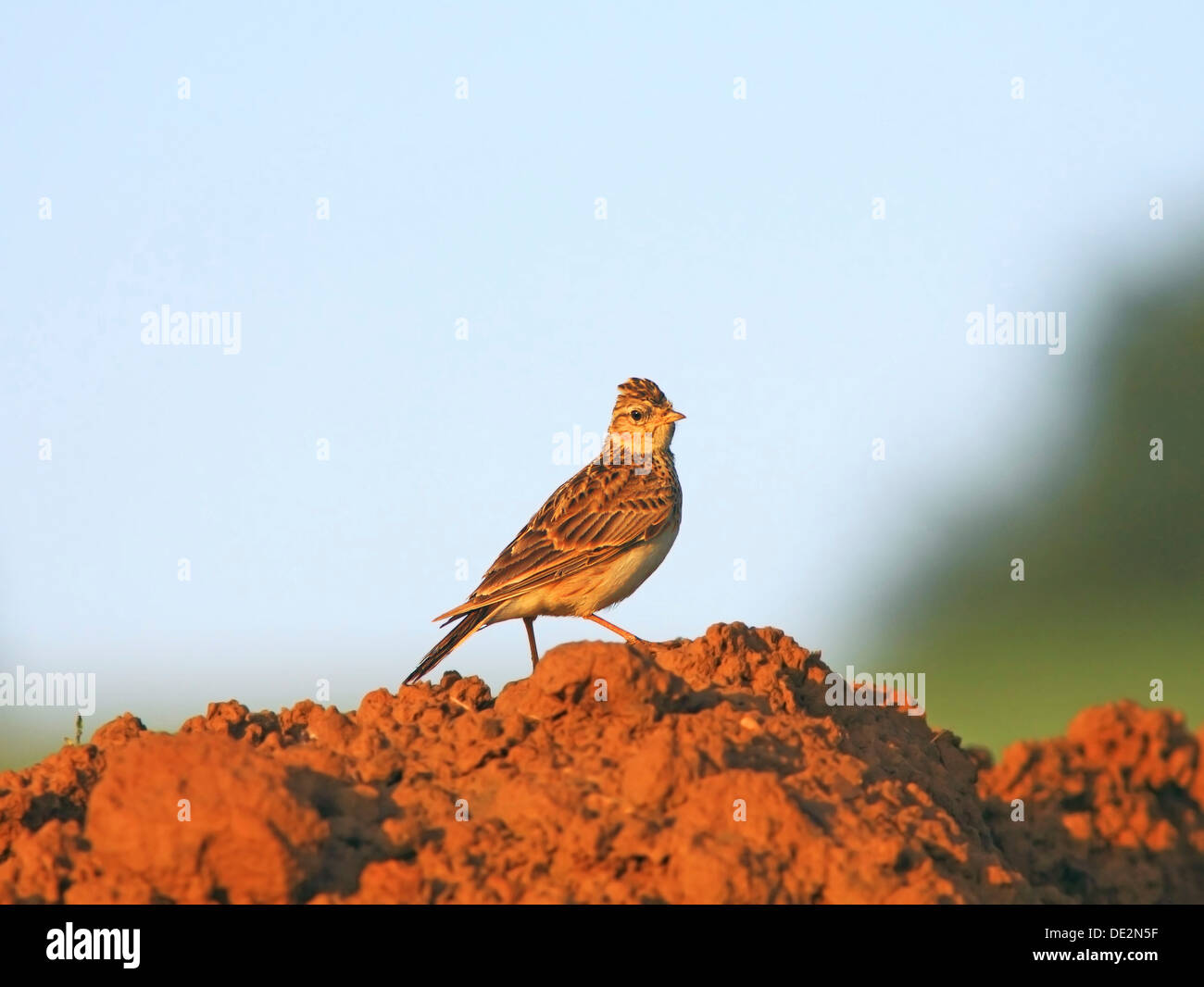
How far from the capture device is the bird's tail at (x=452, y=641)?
10.5 metres

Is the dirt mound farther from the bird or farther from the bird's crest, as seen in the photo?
the bird's crest

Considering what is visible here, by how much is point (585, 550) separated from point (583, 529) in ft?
0.75

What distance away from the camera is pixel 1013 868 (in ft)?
26.4

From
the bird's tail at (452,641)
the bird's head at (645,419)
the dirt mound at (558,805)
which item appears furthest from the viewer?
the bird's head at (645,419)

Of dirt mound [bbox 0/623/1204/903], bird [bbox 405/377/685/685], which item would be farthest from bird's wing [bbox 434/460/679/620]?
dirt mound [bbox 0/623/1204/903]

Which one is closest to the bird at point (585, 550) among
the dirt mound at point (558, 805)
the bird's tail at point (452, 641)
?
the bird's tail at point (452, 641)

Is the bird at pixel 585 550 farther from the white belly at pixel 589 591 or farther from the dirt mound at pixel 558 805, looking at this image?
the dirt mound at pixel 558 805

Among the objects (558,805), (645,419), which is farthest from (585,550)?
(558,805)

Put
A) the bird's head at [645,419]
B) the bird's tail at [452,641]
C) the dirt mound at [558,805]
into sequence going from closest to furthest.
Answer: the dirt mound at [558,805]
the bird's tail at [452,641]
the bird's head at [645,419]

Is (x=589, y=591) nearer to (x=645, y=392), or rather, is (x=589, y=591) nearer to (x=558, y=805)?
(x=645, y=392)

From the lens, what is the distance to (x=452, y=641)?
11.0 m

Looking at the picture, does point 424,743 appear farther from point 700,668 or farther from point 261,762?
point 700,668

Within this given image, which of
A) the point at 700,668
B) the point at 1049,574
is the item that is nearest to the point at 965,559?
the point at 1049,574
